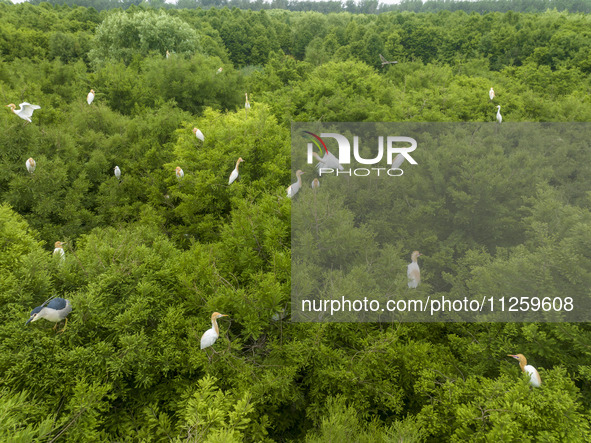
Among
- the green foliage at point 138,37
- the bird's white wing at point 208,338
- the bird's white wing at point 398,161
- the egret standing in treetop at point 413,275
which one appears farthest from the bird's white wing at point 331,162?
the green foliage at point 138,37

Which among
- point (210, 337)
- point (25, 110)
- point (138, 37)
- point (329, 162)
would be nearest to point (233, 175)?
point (329, 162)

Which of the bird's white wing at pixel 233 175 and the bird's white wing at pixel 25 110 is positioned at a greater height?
the bird's white wing at pixel 25 110

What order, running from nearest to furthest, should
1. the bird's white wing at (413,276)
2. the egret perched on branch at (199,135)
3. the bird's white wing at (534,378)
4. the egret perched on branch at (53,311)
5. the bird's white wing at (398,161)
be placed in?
the bird's white wing at (534,378)
the egret perched on branch at (53,311)
the bird's white wing at (413,276)
the bird's white wing at (398,161)
the egret perched on branch at (199,135)

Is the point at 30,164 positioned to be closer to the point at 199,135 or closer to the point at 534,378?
the point at 199,135

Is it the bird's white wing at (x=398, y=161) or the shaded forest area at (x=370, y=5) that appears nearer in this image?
the bird's white wing at (x=398, y=161)
